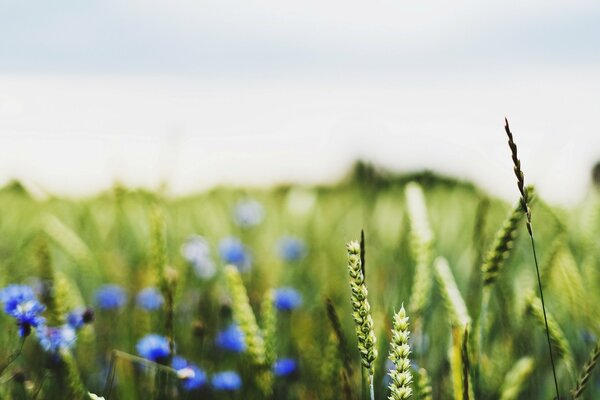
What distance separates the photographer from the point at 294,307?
1.75 metres

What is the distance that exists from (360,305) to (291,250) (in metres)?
1.64

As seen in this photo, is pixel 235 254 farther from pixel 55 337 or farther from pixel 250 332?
pixel 250 332

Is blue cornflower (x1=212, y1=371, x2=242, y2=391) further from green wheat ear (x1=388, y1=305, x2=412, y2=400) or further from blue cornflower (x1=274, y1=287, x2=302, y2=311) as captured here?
green wheat ear (x1=388, y1=305, x2=412, y2=400)

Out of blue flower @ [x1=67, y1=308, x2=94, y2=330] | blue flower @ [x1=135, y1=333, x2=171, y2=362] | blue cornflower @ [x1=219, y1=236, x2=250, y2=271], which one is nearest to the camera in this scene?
blue flower @ [x1=67, y1=308, x2=94, y2=330]

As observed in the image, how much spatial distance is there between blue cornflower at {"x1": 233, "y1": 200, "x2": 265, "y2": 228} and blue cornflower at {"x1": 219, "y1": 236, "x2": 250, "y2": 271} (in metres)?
0.31

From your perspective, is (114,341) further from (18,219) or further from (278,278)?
(18,219)

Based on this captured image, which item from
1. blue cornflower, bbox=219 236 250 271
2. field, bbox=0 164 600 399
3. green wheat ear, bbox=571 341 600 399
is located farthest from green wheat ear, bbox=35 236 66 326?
blue cornflower, bbox=219 236 250 271

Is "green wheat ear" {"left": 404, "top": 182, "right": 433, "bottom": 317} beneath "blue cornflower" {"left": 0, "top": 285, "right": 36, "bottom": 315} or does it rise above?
above

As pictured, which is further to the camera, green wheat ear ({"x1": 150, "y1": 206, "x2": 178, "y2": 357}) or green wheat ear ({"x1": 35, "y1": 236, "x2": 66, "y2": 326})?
green wheat ear ({"x1": 35, "y1": 236, "x2": 66, "y2": 326})

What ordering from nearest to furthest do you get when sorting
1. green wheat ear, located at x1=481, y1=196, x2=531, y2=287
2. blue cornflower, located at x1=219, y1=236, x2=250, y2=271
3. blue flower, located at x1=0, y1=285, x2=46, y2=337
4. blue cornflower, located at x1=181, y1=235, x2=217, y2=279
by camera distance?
green wheat ear, located at x1=481, y1=196, x2=531, y2=287 < blue flower, located at x1=0, y1=285, x2=46, y2=337 < blue cornflower, located at x1=181, y1=235, x2=217, y2=279 < blue cornflower, located at x1=219, y1=236, x2=250, y2=271

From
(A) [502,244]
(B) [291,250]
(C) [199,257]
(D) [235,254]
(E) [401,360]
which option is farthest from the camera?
(B) [291,250]

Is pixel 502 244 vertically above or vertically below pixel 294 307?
above

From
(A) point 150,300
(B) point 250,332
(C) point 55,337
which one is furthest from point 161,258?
(A) point 150,300

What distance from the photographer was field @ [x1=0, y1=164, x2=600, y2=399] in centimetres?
90
